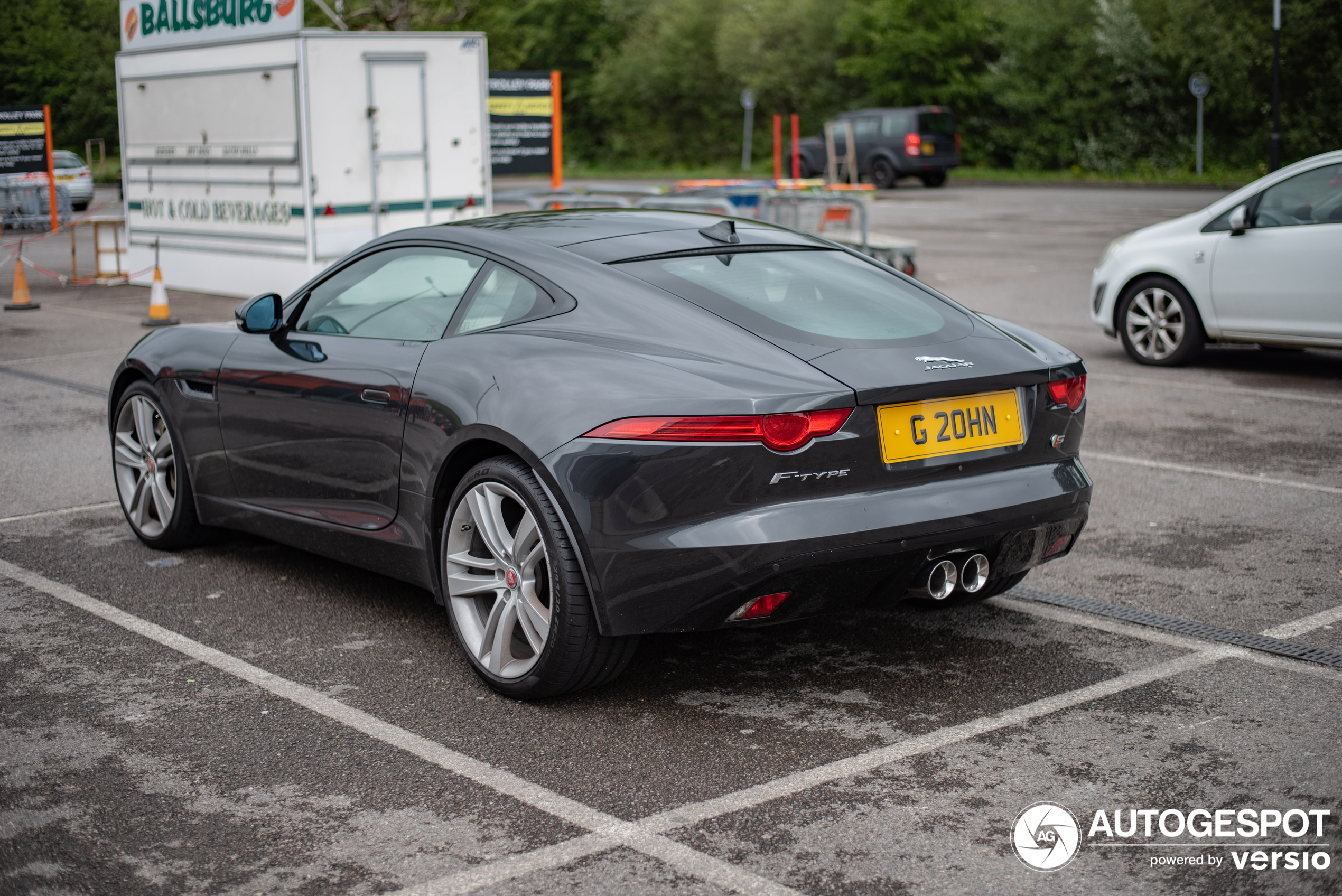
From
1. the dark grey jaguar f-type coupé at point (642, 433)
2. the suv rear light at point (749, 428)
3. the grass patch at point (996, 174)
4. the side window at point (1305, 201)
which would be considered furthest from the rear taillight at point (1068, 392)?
the grass patch at point (996, 174)

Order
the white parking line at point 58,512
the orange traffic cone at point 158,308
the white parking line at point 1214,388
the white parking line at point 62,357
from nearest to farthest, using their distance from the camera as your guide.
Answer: the white parking line at point 58,512, the white parking line at point 1214,388, the white parking line at point 62,357, the orange traffic cone at point 158,308

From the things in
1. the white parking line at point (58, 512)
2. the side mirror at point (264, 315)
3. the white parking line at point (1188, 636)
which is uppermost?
the side mirror at point (264, 315)

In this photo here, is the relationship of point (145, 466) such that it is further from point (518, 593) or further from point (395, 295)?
point (518, 593)

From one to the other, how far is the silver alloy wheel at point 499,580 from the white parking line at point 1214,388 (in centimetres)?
658

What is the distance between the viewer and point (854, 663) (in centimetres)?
449

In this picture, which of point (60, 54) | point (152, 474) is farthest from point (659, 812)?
point (60, 54)

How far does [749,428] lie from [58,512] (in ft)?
13.6

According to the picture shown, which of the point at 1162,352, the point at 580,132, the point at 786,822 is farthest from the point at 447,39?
the point at 580,132

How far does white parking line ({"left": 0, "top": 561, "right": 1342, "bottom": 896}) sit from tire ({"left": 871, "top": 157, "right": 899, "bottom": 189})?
35.1m

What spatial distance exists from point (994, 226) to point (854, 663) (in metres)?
21.5

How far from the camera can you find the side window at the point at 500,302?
4359mm

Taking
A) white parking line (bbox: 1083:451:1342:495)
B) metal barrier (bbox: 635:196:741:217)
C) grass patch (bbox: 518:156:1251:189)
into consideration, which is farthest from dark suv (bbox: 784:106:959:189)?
white parking line (bbox: 1083:451:1342:495)

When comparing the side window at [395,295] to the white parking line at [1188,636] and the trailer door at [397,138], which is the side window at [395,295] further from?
the trailer door at [397,138]

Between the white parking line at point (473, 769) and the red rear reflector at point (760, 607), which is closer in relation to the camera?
the white parking line at point (473, 769)
